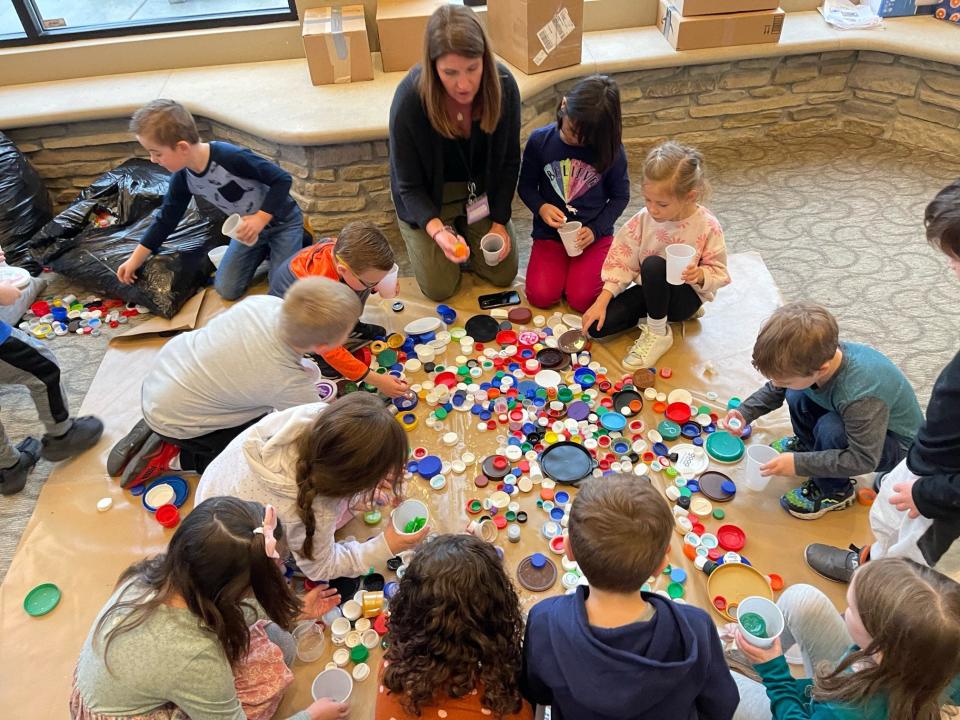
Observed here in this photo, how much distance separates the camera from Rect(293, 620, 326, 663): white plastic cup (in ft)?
5.94

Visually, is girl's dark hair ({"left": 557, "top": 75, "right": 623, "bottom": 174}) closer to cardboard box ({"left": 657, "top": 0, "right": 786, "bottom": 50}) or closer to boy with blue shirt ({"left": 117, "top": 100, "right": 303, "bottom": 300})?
boy with blue shirt ({"left": 117, "top": 100, "right": 303, "bottom": 300})

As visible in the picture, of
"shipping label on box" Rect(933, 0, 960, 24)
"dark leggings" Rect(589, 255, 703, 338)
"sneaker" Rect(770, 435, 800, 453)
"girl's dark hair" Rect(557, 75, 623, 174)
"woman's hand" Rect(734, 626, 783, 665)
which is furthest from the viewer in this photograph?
"shipping label on box" Rect(933, 0, 960, 24)

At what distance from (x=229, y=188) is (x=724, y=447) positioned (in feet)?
7.23

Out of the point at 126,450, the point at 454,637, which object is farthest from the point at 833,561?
the point at 126,450

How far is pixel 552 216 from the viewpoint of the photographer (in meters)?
2.75

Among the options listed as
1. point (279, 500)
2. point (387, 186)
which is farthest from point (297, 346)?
point (387, 186)

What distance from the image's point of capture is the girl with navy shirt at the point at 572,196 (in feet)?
8.29

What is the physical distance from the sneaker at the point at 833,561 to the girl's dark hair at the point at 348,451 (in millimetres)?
1228

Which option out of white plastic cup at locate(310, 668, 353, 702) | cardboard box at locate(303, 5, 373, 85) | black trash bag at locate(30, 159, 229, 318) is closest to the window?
cardboard box at locate(303, 5, 373, 85)

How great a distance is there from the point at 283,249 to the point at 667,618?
92.5 inches

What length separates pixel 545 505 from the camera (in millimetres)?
2111

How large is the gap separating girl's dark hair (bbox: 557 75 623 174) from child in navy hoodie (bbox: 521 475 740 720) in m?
1.56

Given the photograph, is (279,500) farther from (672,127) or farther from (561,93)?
(672,127)

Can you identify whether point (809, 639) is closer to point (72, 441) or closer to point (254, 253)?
point (72, 441)
